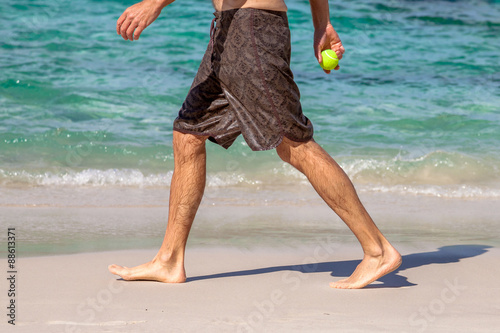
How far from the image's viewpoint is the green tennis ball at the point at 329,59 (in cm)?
307

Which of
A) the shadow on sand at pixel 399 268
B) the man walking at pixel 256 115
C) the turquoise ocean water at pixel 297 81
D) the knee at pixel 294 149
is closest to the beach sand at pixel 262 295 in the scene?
the shadow on sand at pixel 399 268

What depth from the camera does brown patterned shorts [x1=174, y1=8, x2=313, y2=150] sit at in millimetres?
2809

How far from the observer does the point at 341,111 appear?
9.12 metres

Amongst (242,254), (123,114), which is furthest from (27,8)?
(242,254)

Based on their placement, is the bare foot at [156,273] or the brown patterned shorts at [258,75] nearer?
the brown patterned shorts at [258,75]

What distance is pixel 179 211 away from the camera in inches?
121

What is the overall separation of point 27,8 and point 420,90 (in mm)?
7754

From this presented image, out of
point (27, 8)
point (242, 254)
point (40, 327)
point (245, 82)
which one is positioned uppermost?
point (245, 82)

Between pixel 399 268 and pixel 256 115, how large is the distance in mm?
1104

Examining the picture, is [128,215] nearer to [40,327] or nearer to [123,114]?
[40,327]

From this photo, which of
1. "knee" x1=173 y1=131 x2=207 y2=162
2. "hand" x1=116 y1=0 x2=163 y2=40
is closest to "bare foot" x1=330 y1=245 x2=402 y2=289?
"knee" x1=173 y1=131 x2=207 y2=162

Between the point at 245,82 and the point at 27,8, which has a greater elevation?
the point at 245,82

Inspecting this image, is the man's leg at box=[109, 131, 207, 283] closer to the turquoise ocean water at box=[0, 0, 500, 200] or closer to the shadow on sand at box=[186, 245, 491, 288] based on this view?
→ the shadow on sand at box=[186, 245, 491, 288]

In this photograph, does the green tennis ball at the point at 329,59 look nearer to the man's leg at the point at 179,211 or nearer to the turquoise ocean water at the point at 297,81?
the man's leg at the point at 179,211
